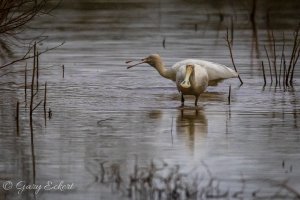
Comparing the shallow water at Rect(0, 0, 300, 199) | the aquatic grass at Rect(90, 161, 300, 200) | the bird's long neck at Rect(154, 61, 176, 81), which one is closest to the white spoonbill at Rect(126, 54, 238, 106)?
the bird's long neck at Rect(154, 61, 176, 81)

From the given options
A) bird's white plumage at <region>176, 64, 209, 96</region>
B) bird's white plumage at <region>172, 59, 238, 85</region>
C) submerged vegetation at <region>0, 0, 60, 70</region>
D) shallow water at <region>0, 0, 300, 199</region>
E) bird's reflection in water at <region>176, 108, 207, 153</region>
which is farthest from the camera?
bird's white plumage at <region>172, 59, 238, 85</region>

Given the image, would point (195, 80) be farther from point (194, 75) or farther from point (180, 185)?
point (180, 185)

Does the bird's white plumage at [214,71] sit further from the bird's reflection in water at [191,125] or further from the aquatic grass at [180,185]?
the aquatic grass at [180,185]

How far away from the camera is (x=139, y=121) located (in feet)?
44.9

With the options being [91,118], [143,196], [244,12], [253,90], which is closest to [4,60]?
[253,90]

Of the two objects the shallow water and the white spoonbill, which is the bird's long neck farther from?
the shallow water

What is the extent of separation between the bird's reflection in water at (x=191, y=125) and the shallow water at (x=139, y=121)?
0.01 m

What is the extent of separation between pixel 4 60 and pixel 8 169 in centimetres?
1096

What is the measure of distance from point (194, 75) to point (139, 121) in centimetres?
191

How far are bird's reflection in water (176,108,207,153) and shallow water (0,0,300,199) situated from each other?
0.01 m

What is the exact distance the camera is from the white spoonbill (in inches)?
597

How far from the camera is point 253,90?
55.8 feet

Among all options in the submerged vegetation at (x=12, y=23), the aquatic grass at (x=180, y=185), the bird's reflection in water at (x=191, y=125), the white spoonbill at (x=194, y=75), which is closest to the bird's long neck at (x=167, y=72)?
the white spoonbill at (x=194, y=75)

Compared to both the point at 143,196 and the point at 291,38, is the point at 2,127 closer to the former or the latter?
the point at 143,196
